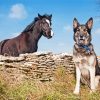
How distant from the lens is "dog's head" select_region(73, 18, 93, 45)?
11734 millimetres

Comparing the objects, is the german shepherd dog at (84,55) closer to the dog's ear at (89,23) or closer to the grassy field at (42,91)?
the dog's ear at (89,23)

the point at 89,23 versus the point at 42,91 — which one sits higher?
the point at 89,23

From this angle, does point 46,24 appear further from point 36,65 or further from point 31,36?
point 36,65

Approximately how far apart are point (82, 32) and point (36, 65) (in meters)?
1.88

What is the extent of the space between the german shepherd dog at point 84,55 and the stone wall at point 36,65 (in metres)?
0.97

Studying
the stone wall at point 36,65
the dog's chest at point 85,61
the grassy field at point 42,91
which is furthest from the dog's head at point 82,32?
the stone wall at point 36,65

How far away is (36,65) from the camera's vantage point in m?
12.9

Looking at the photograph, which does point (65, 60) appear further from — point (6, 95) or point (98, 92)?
point (6, 95)

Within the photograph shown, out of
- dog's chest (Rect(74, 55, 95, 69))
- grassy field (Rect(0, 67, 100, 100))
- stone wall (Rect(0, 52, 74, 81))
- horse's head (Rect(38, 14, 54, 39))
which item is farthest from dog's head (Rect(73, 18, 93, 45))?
horse's head (Rect(38, 14, 54, 39))

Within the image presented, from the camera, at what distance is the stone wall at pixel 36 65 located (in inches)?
492

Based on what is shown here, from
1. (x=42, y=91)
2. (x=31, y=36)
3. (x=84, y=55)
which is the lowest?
(x=42, y=91)

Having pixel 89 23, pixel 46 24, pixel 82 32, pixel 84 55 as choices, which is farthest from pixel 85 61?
pixel 46 24

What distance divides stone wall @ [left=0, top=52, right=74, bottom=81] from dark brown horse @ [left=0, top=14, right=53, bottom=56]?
3086 millimetres

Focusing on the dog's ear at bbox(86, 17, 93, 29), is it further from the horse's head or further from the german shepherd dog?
the horse's head
